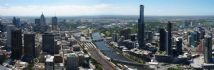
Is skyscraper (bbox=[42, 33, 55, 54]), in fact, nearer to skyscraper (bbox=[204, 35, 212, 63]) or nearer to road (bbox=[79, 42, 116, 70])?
road (bbox=[79, 42, 116, 70])

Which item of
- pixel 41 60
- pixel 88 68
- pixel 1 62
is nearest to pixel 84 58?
pixel 88 68

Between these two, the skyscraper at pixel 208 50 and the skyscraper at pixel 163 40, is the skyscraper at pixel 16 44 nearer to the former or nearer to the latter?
the skyscraper at pixel 163 40

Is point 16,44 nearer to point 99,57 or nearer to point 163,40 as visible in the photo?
point 99,57

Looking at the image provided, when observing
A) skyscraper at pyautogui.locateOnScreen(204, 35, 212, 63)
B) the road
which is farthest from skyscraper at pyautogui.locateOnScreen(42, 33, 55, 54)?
skyscraper at pyautogui.locateOnScreen(204, 35, 212, 63)

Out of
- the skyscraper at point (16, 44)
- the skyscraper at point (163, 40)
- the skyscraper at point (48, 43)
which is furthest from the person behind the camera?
the skyscraper at point (163, 40)

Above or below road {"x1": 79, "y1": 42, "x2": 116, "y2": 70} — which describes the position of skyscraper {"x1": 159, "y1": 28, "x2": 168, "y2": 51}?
above

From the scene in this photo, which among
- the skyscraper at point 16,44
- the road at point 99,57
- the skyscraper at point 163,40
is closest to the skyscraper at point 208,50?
the skyscraper at point 163,40

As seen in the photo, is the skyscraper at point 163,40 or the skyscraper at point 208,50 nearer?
the skyscraper at point 208,50

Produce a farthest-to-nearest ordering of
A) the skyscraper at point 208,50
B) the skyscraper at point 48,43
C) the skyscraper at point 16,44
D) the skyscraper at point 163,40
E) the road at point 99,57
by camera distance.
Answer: the skyscraper at point 163,40
the skyscraper at point 48,43
the skyscraper at point 16,44
the skyscraper at point 208,50
the road at point 99,57
